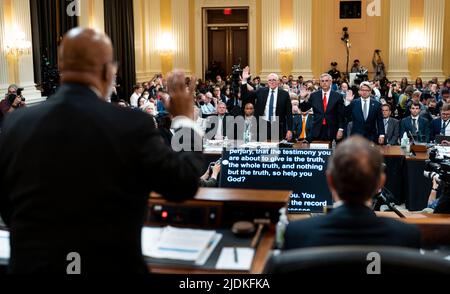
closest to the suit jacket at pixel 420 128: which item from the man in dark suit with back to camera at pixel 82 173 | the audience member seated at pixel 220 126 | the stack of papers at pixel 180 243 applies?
the audience member seated at pixel 220 126

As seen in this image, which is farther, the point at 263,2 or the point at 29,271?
the point at 263,2

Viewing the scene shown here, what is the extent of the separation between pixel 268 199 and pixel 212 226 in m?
0.28

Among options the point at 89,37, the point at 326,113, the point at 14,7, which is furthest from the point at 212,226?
the point at 14,7

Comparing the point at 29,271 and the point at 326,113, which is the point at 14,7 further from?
the point at 29,271

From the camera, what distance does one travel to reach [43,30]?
541 inches

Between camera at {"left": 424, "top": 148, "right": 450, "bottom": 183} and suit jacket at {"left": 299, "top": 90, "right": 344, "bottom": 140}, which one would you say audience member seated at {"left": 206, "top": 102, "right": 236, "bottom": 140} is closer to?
suit jacket at {"left": 299, "top": 90, "right": 344, "bottom": 140}

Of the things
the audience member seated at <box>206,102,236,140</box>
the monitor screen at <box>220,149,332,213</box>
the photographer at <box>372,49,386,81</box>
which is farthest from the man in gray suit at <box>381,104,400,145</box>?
the photographer at <box>372,49,386,81</box>

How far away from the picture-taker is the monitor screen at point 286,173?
16.0 ft

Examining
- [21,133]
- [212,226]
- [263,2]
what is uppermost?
[263,2]

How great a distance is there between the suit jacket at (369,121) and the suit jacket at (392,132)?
63 centimetres

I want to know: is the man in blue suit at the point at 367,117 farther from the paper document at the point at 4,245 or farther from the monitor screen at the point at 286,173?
the paper document at the point at 4,245

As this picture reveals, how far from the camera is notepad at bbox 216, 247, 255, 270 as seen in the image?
2.14 metres

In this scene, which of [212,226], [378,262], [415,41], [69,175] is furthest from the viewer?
[415,41]

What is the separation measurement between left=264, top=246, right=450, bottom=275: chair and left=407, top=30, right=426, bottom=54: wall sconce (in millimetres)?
19413
